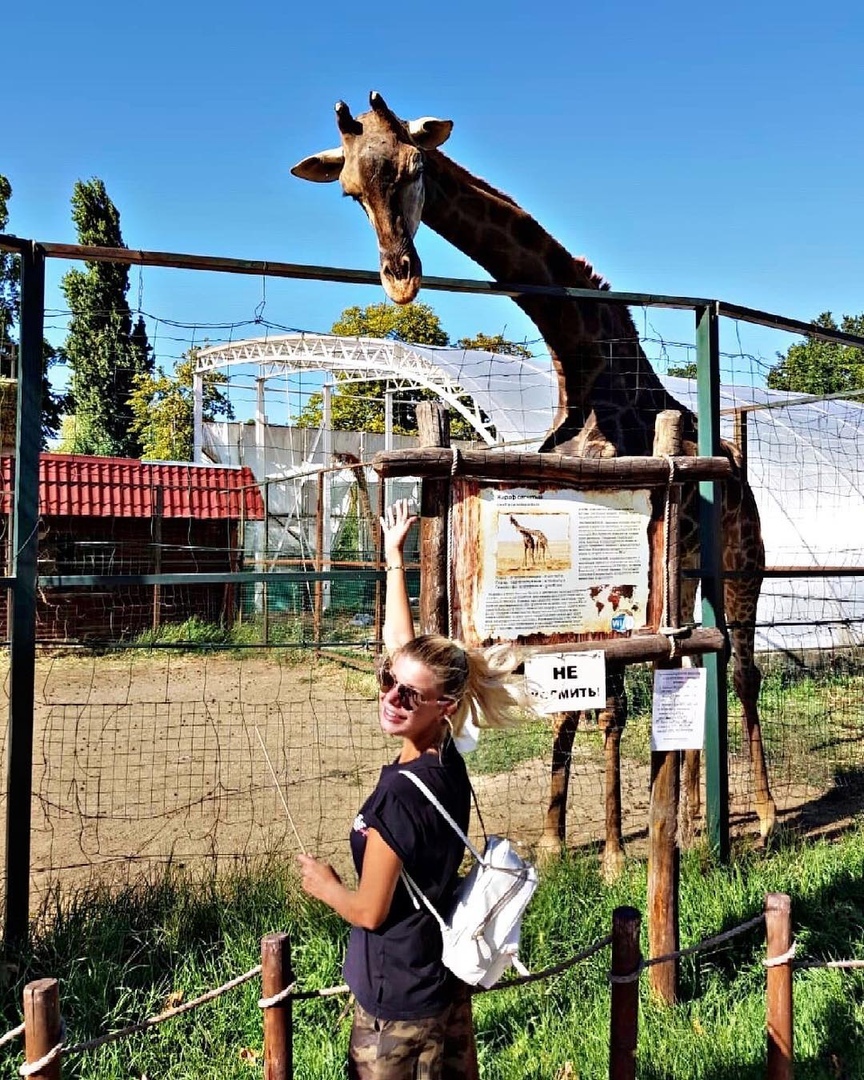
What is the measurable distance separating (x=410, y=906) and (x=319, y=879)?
23cm

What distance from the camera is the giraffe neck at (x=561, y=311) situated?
15.4 feet

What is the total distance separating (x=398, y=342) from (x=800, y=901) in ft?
38.8

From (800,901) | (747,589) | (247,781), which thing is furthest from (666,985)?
(247,781)

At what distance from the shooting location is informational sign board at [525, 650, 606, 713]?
10.4ft

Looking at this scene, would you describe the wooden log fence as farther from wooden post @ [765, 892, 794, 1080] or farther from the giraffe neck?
the giraffe neck

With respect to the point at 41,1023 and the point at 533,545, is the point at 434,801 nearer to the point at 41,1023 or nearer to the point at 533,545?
the point at 41,1023

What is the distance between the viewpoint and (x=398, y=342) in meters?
14.5

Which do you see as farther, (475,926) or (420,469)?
(420,469)

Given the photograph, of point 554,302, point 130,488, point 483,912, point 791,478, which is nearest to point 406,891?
point 483,912

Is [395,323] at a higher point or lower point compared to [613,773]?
higher

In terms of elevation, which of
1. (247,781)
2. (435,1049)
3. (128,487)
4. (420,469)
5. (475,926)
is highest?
(128,487)

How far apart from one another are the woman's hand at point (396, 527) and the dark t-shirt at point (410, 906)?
0.82 meters

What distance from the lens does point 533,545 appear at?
328cm

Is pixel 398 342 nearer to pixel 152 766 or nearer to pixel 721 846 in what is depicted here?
pixel 152 766
